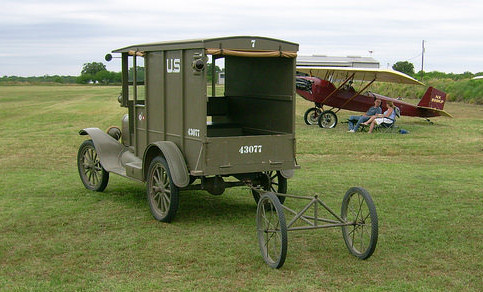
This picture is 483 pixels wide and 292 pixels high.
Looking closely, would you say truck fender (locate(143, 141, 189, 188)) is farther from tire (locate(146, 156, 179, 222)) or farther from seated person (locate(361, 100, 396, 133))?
seated person (locate(361, 100, 396, 133))

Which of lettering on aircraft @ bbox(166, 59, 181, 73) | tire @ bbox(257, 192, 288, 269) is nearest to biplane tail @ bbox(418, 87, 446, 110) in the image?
lettering on aircraft @ bbox(166, 59, 181, 73)

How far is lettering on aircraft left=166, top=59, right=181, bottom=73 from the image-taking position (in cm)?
764

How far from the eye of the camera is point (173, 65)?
7.77 meters

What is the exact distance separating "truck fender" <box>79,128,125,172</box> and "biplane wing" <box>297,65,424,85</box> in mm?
14430

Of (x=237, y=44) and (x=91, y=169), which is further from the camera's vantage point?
(x=91, y=169)

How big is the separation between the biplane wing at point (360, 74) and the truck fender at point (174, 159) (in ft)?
50.5

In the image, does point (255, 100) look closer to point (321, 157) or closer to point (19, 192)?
point (19, 192)

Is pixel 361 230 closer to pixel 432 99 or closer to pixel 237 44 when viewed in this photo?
pixel 237 44

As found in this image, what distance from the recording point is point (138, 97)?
8906mm

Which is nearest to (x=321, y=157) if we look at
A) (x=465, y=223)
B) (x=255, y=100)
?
(x=255, y=100)

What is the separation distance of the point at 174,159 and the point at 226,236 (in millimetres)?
1217

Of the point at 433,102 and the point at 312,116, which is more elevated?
the point at 433,102

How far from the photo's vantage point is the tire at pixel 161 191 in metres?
7.57

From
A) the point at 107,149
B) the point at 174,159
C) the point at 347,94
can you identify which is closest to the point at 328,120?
the point at 347,94
